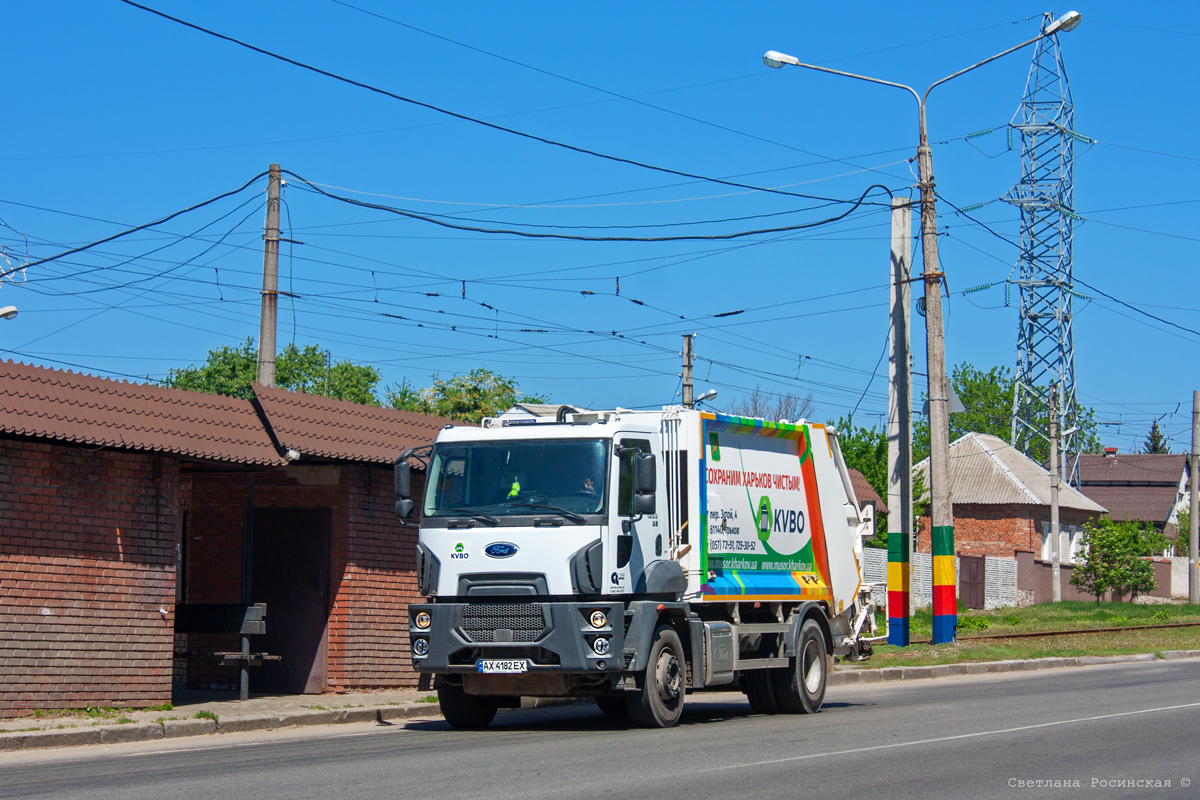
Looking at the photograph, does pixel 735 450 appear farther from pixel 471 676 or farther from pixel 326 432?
pixel 326 432

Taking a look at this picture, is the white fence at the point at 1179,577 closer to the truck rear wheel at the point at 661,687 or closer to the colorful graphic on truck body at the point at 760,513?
the colorful graphic on truck body at the point at 760,513

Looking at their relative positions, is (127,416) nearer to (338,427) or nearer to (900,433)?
(338,427)

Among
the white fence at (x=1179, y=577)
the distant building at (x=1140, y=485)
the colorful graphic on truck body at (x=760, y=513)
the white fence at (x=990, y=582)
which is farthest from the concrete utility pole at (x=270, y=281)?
the distant building at (x=1140, y=485)

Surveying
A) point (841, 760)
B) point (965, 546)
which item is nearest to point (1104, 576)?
point (965, 546)

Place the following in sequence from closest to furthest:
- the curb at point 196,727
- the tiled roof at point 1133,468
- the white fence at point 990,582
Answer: the curb at point 196,727 → the white fence at point 990,582 → the tiled roof at point 1133,468

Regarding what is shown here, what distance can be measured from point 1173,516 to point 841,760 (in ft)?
290

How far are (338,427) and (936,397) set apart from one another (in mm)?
12008

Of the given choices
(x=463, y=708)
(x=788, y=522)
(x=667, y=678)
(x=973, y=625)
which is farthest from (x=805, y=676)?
(x=973, y=625)

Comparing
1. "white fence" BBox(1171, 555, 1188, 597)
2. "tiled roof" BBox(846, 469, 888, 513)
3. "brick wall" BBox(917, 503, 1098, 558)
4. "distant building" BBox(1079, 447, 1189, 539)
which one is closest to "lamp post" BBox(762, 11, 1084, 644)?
"tiled roof" BBox(846, 469, 888, 513)

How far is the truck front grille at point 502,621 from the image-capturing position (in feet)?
39.1

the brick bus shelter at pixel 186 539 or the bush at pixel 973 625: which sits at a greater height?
the brick bus shelter at pixel 186 539

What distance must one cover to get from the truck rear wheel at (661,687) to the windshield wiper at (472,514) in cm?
189

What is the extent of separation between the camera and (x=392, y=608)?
643 inches

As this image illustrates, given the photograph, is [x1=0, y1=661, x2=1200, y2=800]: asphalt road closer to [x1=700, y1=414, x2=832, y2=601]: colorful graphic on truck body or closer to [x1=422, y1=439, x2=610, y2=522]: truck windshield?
[x1=700, y1=414, x2=832, y2=601]: colorful graphic on truck body
